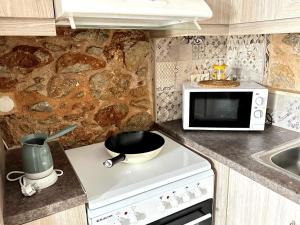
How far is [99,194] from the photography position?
0.96m

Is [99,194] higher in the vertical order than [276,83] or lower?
lower

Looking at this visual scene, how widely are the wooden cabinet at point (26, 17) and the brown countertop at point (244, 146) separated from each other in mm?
871

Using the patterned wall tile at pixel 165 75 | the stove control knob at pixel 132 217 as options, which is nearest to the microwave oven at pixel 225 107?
Answer: the patterned wall tile at pixel 165 75

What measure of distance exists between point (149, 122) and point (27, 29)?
95cm

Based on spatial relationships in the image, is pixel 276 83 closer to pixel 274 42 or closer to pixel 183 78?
pixel 274 42

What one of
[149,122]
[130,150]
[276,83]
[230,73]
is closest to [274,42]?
[276,83]

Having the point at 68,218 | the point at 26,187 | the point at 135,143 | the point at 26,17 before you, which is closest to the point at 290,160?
the point at 135,143

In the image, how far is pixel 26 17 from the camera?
846mm

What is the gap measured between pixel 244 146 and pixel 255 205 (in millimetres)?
298

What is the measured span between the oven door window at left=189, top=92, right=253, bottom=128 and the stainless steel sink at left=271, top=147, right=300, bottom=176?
244mm

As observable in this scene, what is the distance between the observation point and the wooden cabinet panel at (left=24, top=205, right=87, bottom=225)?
88cm

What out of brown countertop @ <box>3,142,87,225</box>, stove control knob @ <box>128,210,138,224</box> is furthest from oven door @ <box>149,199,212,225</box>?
brown countertop @ <box>3,142,87,225</box>

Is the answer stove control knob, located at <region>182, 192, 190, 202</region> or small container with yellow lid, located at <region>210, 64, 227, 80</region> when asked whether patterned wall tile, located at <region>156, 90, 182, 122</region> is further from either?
stove control knob, located at <region>182, 192, 190, 202</region>

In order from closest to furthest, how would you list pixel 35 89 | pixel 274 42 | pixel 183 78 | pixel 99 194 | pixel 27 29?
pixel 27 29, pixel 99 194, pixel 35 89, pixel 274 42, pixel 183 78
